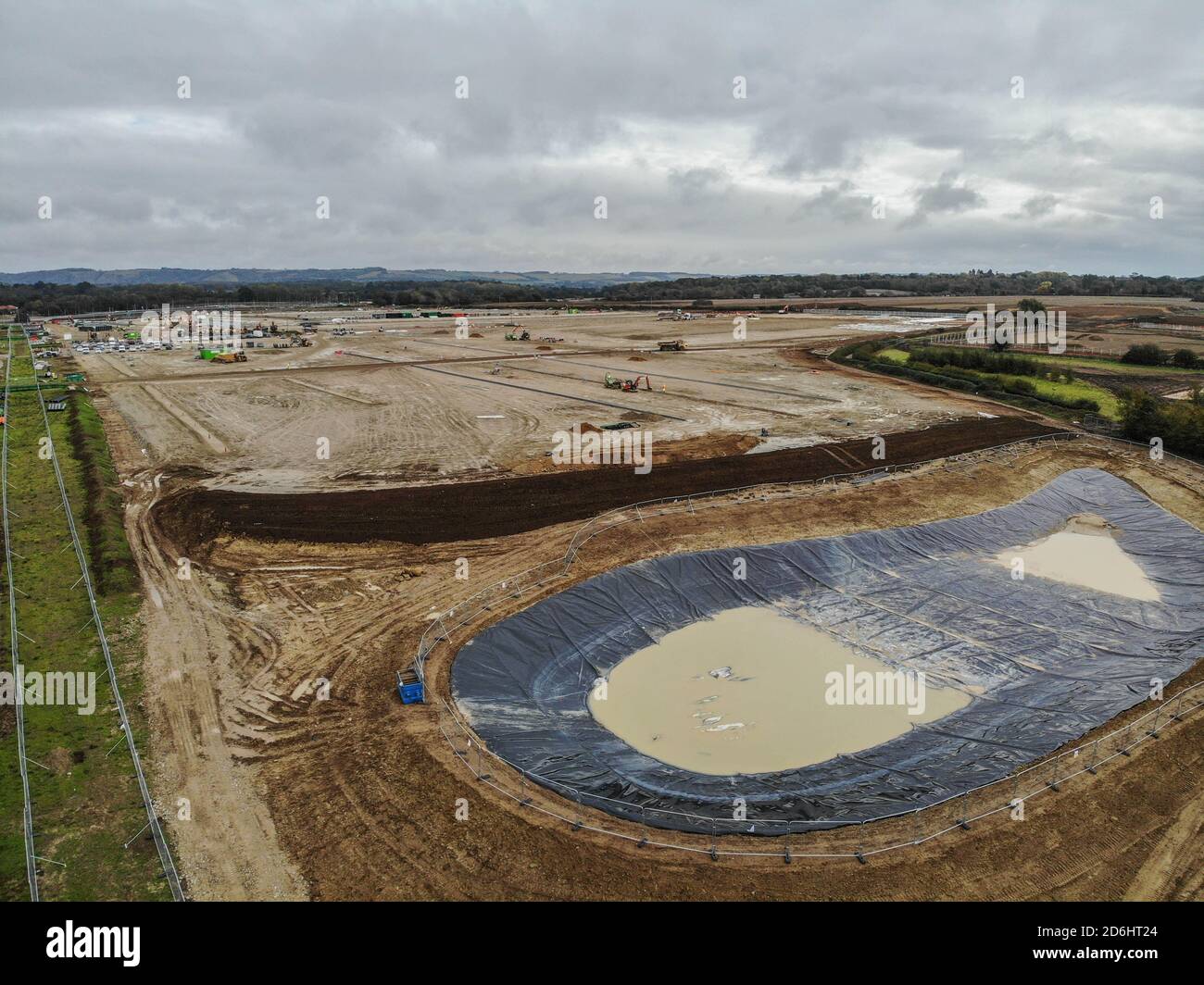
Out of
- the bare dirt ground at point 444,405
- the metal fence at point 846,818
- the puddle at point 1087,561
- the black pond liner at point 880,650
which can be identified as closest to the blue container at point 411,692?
the metal fence at point 846,818

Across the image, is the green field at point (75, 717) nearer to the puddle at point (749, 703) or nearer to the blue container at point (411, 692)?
the blue container at point (411, 692)

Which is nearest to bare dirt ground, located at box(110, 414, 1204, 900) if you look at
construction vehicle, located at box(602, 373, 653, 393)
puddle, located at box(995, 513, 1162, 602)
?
puddle, located at box(995, 513, 1162, 602)

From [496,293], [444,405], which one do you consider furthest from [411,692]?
[496,293]

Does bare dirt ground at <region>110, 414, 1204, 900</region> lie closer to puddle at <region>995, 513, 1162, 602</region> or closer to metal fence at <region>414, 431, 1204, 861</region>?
metal fence at <region>414, 431, 1204, 861</region>

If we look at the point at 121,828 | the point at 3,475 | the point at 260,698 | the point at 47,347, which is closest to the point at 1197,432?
the point at 260,698

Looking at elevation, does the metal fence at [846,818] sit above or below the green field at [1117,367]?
below
